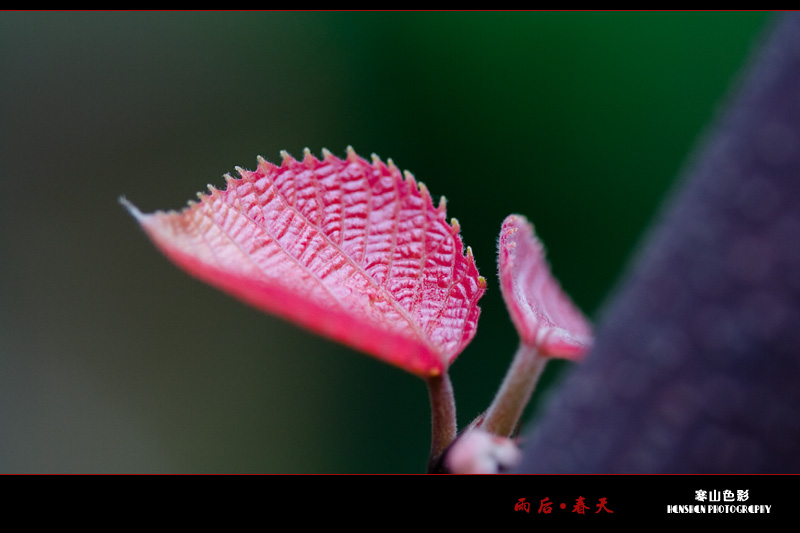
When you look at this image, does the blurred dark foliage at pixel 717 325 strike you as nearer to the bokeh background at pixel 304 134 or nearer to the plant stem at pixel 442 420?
the plant stem at pixel 442 420

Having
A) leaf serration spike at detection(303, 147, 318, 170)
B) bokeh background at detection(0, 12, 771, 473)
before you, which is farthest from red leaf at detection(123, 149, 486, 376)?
bokeh background at detection(0, 12, 771, 473)

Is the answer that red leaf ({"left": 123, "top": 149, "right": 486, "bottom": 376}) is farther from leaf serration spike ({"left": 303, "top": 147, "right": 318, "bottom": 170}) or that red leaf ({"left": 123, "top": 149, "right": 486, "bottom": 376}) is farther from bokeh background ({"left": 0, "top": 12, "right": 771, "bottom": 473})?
bokeh background ({"left": 0, "top": 12, "right": 771, "bottom": 473})

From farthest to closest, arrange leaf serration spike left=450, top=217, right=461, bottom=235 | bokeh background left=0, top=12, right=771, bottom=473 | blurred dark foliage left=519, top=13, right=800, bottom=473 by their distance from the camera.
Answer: bokeh background left=0, top=12, right=771, bottom=473 < leaf serration spike left=450, top=217, right=461, bottom=235 < blurred dark foliage left=519, top=13, right=800, bottom=473

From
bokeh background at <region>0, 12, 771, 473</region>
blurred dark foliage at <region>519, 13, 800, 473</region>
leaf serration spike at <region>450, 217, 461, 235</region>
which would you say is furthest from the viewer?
bokeh background at <region>0, 12, 771, 473</region>

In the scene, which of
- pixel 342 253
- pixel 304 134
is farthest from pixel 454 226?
pixel 304 134

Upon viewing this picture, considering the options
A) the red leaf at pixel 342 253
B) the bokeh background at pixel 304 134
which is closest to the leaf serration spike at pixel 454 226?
the red leaf at pixel 342 253

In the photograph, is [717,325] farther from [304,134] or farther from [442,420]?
[304,134]
